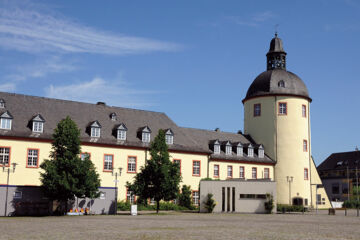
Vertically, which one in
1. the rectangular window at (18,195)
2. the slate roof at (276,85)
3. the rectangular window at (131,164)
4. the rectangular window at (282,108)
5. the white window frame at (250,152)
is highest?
the slate roof at (276,85)

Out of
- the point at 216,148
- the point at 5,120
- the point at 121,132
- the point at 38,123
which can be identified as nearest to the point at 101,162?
the point at 121,132

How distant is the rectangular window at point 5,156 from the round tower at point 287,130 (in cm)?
3318

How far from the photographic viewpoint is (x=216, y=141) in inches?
2248

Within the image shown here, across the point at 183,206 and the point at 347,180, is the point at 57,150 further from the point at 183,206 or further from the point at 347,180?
the point at 347,180

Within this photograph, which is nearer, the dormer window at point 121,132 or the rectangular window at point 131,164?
the dormer window at point 121,132

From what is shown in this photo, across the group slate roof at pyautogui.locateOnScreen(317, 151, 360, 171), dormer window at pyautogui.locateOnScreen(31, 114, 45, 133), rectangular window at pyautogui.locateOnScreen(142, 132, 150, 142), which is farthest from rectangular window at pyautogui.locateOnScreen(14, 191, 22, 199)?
slate roof at pyautogui.locateOnScreen(317, 151, 360, 171)

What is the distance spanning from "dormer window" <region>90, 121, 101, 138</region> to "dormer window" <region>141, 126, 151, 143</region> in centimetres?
513

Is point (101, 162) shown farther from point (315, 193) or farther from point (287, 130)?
point (315, 193)

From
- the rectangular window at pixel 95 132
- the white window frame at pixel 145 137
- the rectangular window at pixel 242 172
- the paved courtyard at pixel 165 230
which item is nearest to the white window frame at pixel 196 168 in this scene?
the white window frame at pixel 145 137

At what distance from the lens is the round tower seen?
5956cm

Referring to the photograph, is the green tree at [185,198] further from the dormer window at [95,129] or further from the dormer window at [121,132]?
the dormer window at [95,129]

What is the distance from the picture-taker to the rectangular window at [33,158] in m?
43.0

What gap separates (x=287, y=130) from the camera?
59.5 meters

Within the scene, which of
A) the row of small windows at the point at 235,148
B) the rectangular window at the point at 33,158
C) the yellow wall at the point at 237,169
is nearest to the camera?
the rectangular window at the point at 33,158
